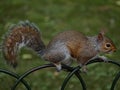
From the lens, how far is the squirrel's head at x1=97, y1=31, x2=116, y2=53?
236 centimetres

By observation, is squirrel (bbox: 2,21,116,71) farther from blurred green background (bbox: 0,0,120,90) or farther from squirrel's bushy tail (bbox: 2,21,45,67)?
blurred green background (bbox: 0,0,120,90)

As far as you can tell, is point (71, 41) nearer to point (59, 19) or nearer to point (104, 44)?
point (104, 44)

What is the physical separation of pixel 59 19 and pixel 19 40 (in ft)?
9.52

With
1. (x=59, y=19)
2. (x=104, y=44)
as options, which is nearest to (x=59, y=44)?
(x=104, y=44)

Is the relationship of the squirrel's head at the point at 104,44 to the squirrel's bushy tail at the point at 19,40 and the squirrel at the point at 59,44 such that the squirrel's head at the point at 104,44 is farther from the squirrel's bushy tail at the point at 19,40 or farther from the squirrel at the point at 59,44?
the squirrel's bushy tail at the point at 19,40

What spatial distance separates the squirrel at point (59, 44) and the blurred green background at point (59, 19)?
1.40 m

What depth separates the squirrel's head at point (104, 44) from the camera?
236cm

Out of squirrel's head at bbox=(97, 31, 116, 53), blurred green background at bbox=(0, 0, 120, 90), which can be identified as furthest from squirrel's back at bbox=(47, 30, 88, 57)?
blurred green background at bbox=(0, 0, 120, 90)

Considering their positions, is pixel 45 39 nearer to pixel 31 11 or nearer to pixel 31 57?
pixel 31 57

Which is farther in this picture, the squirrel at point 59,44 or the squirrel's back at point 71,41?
the squirrel's back at point 71,41

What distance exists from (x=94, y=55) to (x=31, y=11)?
286cm

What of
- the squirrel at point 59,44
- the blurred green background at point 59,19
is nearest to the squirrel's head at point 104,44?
the squirrel at point 59,44

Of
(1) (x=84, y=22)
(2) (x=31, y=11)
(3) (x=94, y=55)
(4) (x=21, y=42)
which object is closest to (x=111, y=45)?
(3) (x=94, y=55)

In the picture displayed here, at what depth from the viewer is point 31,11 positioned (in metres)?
5.29
